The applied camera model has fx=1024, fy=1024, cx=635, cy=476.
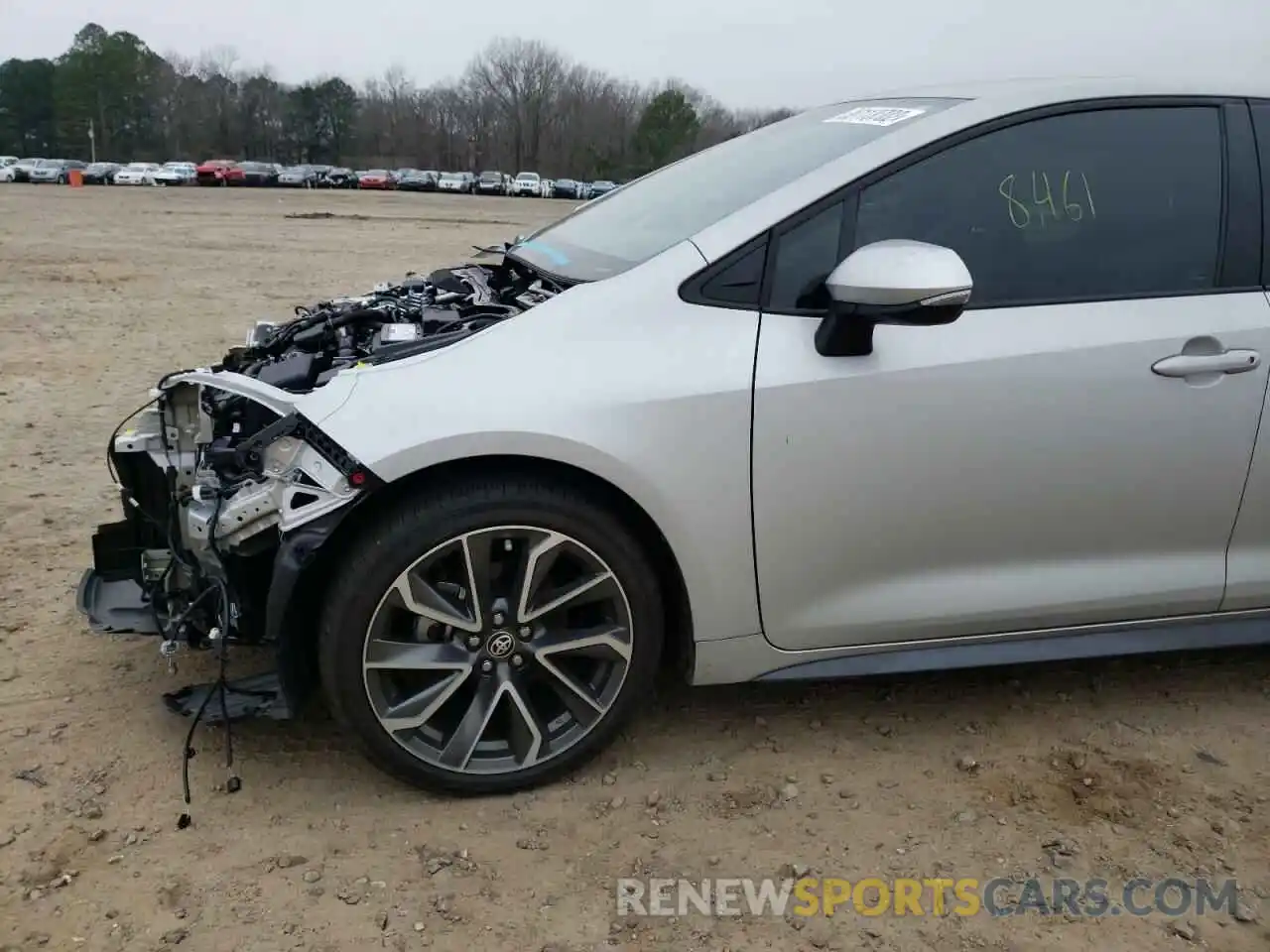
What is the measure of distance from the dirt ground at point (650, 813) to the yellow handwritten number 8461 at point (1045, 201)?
148 centimetres

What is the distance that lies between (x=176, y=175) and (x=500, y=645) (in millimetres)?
63337

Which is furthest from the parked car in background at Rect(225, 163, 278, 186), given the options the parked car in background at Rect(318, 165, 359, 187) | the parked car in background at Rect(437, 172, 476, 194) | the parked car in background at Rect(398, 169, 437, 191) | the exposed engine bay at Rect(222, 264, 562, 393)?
the exposed engine bay at Rect(222, 264, 562, 393)

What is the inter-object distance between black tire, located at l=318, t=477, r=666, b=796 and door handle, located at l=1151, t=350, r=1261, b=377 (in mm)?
1441

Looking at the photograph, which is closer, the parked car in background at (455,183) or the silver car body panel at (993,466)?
the silver car body panel at (993,466)

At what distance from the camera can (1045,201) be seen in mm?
2727

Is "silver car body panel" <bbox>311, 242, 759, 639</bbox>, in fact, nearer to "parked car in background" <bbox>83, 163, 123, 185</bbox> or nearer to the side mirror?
the side mirror

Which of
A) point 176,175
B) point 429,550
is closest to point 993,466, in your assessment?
point 429,550

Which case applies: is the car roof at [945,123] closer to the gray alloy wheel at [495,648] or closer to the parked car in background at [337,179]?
the gray alloy wheel at [495,648]

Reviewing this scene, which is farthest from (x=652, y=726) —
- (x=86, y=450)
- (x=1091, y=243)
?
(x=86, y=450)

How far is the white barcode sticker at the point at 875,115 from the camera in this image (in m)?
2.83

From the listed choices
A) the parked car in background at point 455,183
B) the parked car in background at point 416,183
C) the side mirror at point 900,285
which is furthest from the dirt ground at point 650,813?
the parked car in background at point 455,183

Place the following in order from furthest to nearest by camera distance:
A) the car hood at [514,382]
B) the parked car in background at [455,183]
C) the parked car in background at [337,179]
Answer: the parked car in background at [455,183], the parked car in background at [337,179], the car hood at [514,382]

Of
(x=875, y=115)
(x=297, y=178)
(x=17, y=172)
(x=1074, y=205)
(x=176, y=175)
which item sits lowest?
(x=1074, y=205)

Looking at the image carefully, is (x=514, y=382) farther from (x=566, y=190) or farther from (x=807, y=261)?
(x=566, y=190)
